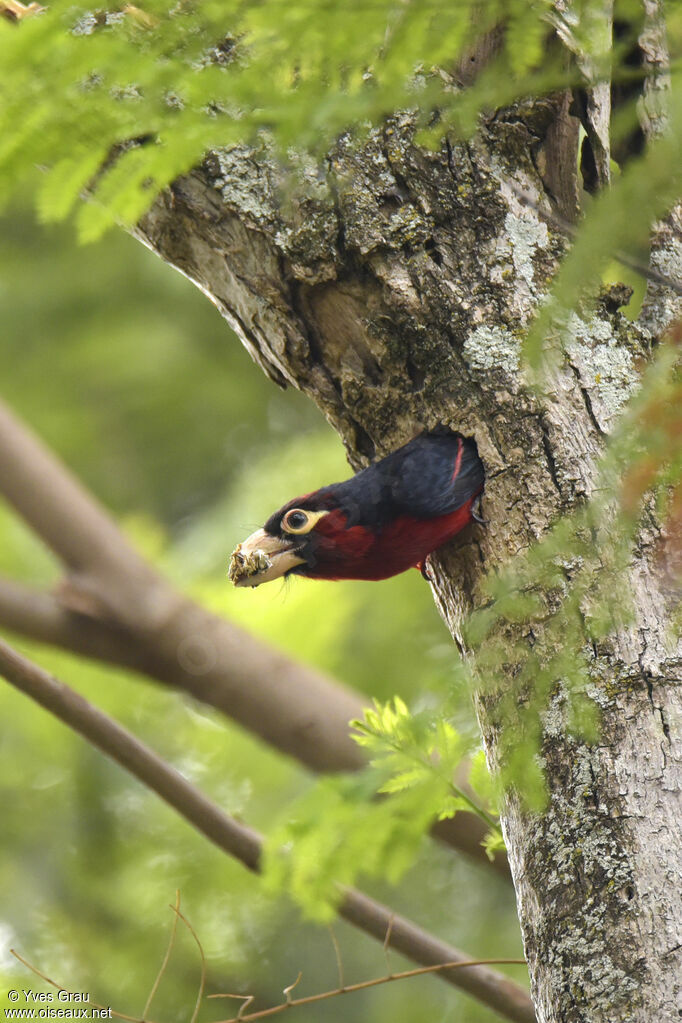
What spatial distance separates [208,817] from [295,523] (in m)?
0.74

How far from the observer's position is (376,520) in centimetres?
249

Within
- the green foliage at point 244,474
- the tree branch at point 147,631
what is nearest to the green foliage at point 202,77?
the green foliage at point 244,474

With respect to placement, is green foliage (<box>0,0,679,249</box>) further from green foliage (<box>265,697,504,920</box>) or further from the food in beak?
green foliage (<box>265,697,504,920</box>)

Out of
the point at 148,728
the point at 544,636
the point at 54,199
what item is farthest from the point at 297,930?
the point at 54,199

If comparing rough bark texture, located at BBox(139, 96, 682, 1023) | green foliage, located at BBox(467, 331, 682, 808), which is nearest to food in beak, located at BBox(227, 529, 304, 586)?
rough bark texture, located at BBox(139, 96, 682, 1023)

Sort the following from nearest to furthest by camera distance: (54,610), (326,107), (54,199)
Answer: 1. (326,107)
2. (54,199)
3. (54,610)

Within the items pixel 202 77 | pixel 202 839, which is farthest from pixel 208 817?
pixel 202 839

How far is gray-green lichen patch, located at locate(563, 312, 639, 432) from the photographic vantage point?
216 cm

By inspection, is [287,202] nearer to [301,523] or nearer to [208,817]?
[301,523]

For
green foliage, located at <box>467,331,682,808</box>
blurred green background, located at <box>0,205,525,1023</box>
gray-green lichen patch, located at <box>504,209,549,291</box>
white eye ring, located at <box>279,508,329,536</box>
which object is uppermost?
gray-green lichen patch, located at <box>504,209,549,291</box>

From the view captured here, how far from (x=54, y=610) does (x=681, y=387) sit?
3.31 m

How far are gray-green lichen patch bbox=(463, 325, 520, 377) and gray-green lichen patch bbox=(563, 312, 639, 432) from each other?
0.37ft

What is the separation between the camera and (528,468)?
2.20m

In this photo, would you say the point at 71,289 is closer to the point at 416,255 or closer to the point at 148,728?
the point at 148,728
